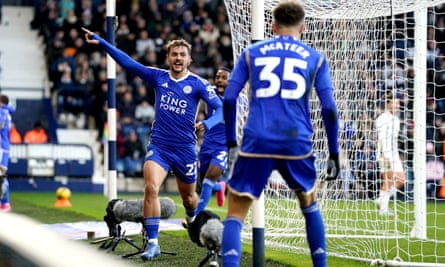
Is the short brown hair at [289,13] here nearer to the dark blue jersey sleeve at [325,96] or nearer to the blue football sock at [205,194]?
the dark blue jersey sleeve at [325,96]

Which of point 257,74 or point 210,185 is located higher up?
point 257,74

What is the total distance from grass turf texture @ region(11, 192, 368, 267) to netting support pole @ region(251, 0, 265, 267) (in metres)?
1.40

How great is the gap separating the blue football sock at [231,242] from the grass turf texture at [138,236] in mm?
2074

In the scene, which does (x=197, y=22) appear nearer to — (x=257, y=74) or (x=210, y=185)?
(x=210, y=185)

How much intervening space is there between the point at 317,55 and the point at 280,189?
18.0 ft

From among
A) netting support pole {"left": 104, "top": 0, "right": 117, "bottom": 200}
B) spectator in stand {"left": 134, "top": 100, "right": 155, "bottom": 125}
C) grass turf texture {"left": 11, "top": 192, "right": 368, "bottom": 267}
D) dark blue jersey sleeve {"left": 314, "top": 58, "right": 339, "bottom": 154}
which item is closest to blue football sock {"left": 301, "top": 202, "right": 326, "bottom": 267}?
dark blue jersey sleeve {"left": 314, "top": 58, "right": 339, "bottom": 154}

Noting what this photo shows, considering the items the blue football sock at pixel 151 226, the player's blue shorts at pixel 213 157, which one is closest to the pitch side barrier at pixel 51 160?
the player's blue shorts at pixel 213 157

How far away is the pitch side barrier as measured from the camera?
23109mm

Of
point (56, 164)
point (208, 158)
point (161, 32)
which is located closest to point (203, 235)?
point (208, 158)

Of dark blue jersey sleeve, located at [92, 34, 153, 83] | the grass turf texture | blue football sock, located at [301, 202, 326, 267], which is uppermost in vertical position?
dark blue jersey sleeve, located at [92, 34, 153, 83]

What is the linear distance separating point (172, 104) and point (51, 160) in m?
15.4

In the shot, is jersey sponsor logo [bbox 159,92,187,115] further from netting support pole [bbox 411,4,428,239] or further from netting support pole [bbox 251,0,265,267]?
netting support pole [bbox 411,4,428,239]

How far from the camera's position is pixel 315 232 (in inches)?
232

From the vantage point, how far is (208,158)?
10.5 meters
